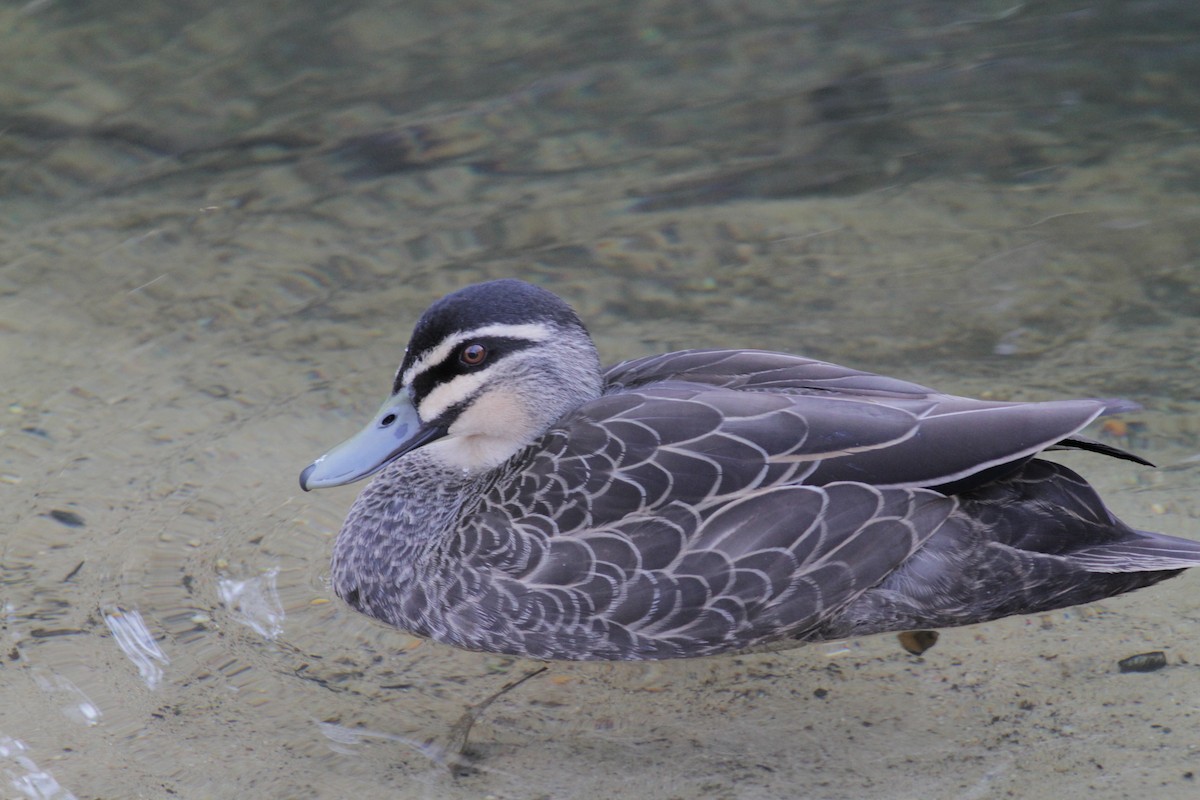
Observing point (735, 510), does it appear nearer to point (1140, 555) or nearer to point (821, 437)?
point (821, 437)

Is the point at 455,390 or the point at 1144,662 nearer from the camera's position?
the point at 1144,662

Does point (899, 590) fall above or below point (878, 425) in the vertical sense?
below

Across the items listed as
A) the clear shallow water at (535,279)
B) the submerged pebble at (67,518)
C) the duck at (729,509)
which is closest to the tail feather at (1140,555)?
the duck at (729,509)

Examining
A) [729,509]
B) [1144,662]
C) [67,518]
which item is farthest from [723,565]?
[67,518]

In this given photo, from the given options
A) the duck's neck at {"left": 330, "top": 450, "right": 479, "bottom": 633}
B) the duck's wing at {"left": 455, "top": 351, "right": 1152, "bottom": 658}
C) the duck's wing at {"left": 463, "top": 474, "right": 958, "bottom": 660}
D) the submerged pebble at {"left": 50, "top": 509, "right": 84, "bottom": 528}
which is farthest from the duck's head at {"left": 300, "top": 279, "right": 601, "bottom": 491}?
the submerged pebble at {"left": 50, "top": 509, "right": 84, "bottom": 528}

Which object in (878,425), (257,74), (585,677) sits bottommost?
(585,677)

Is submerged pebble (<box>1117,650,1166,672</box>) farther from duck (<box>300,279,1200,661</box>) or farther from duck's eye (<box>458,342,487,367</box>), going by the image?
duck's eye (<box>458,342,487,367</box>)

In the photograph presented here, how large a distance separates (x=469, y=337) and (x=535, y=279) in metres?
2.54

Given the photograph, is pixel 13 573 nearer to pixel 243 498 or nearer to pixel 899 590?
pixel 243 498

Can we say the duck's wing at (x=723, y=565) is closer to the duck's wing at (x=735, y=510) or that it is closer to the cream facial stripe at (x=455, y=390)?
the duck's wing at (x=735, y=510)

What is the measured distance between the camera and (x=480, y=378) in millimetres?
4617

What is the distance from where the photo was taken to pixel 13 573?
488 centimetres

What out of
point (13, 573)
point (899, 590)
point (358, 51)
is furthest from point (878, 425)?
point (358, 51)

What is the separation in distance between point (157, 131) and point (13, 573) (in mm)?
4452
